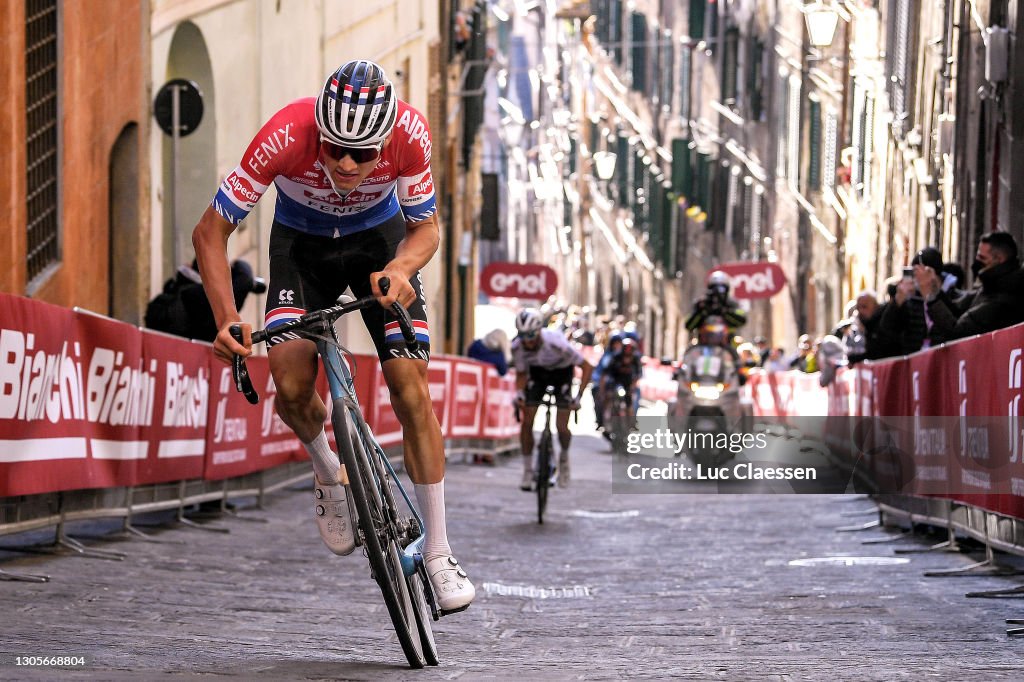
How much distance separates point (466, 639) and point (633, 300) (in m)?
77.6

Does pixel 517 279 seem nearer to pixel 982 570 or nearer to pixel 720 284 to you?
pixel 720 284

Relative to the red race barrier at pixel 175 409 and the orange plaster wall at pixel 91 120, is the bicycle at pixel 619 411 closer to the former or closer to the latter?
the orange plaster wall at pixel 91 120

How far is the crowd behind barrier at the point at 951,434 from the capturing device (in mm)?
9711

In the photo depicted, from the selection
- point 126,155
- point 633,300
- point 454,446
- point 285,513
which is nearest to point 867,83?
point 454,446

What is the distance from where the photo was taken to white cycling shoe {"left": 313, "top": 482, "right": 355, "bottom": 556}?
22.7 ft

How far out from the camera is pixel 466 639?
8102 millimetres

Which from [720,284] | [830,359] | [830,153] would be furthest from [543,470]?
[830,153]

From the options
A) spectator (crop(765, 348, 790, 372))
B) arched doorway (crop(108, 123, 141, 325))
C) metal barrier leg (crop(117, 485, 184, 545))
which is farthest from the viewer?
spectator (crop(765, 348, 790, 372))

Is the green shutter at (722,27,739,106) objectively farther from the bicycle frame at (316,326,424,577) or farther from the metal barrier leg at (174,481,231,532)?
the bicycle frame at (316,326,424,577)

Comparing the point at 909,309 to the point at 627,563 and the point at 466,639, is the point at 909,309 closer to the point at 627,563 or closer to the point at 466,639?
the point at 627,563

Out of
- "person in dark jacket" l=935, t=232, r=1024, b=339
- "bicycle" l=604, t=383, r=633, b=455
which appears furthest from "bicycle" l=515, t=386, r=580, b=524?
"bicycle" l=604, t=383, r=633, b=455

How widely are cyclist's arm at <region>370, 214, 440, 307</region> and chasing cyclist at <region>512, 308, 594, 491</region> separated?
30.8 ft

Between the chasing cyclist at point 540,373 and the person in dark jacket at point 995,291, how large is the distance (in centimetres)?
441

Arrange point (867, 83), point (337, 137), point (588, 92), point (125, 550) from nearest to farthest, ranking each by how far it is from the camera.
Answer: point (337, 137), point (125, 550), point (867, 83), point (588, 92)
